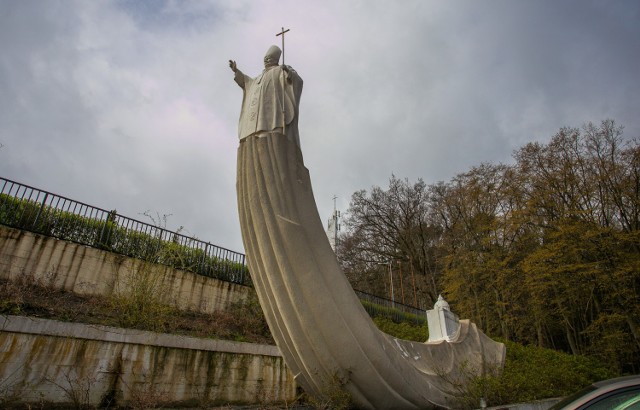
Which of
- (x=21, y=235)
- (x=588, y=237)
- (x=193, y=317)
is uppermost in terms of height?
(x=588, y=237)

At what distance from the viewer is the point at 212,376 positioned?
248 inches

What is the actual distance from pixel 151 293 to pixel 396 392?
477 centimetres

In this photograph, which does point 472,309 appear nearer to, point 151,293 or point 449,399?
point 449,399

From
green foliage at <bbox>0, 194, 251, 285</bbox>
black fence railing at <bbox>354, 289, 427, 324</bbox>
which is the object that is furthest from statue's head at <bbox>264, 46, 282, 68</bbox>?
black fence railing at <bbox>354, 289, 427, 324</bbox>

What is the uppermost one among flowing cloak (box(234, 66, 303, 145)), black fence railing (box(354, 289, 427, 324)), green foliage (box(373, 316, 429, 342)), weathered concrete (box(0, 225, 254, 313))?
flowing cloak (box(234, 66, 303, 145))

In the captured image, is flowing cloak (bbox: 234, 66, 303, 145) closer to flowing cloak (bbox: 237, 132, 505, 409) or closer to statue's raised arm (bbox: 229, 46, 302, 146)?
statue's raised arm (bbox: 229, 46, 302, 146)

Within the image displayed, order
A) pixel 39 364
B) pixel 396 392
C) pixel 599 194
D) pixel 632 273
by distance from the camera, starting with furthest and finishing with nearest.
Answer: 1. pixel 599 194
2. pixel 632 273
3. pixel 39 364
4. pixel 396 392

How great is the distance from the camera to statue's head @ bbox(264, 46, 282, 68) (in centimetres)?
486

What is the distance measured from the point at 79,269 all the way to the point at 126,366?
13.2 feet

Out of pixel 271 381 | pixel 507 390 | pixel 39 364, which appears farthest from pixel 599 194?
pixel 39 364

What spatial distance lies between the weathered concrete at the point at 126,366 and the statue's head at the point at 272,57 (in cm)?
427

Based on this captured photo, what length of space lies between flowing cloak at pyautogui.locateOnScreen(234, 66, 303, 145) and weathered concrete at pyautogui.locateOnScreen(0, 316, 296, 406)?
3394 mm

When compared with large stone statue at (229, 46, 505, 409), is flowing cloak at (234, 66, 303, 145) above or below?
above

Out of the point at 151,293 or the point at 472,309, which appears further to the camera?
the point at 472,309
